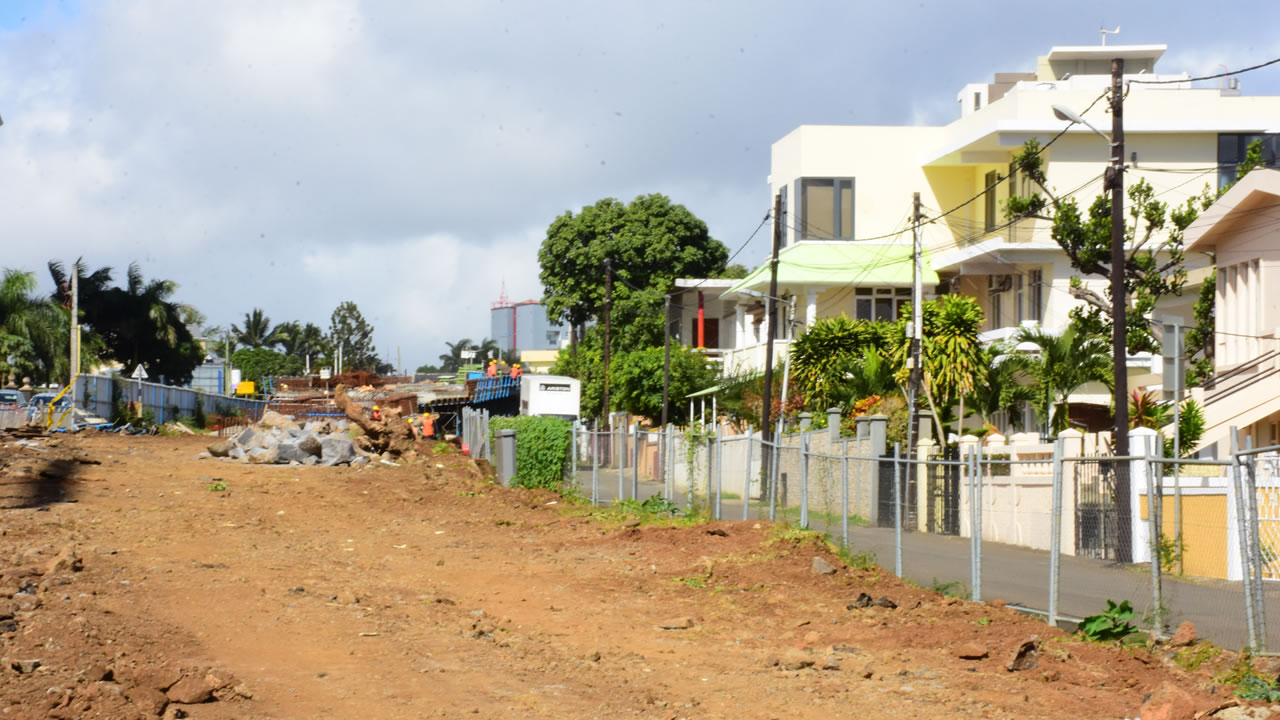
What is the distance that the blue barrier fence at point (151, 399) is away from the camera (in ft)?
151

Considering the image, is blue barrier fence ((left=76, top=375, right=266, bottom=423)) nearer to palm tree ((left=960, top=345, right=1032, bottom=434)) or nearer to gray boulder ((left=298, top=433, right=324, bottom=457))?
gray boulder ((left=298, top=433, right=324, bottom=457))

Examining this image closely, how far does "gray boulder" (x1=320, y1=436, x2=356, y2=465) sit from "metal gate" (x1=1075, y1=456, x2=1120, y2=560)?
20.9 meters

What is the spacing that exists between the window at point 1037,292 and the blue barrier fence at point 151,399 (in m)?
31.8

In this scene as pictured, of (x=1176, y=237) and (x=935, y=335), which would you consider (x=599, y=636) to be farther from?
(x=1176, y=237)

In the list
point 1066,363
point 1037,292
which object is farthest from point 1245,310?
point 1037,292

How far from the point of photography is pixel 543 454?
27609 mm

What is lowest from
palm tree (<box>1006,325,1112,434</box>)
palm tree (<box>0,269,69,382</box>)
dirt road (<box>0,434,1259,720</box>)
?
dirt road (<box>0,434,1259,720</box>)

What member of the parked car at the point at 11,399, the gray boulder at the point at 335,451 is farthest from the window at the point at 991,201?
the parked car at the point at 11,399

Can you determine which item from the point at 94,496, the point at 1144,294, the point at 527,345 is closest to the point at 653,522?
the point at 94,496

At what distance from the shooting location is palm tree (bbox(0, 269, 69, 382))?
54.7m

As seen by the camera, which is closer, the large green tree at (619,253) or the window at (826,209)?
the window at (826,209)

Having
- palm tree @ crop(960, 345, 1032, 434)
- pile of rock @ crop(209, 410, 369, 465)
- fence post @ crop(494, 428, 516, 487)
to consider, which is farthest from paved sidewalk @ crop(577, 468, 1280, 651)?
pile of rock @ crop(209, 410, 369, 465)

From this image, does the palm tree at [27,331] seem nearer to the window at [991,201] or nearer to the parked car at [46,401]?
the parked car at [46,401]

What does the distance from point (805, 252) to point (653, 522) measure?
77.3 ft
